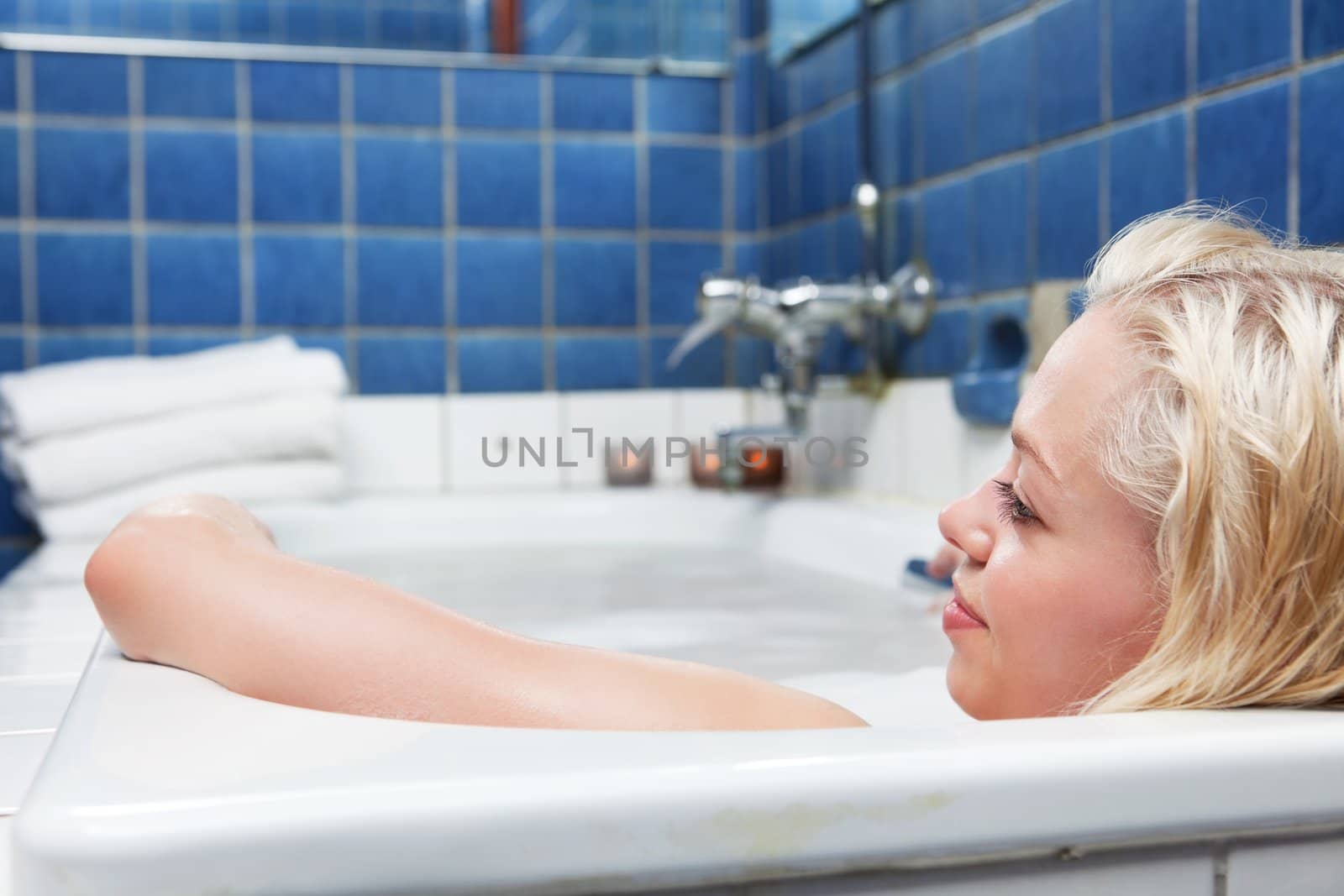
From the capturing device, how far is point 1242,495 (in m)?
0.53

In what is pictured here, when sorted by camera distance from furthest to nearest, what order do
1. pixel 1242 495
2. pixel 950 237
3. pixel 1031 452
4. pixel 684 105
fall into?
pixel 684 105
pixel 950 237
pixel 1031 452
pixel 1242 495

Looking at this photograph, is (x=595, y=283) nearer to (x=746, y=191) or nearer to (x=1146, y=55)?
(x=746, y=191)

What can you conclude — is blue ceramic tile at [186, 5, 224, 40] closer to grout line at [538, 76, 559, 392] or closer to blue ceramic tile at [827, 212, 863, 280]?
grout line at [538, 76, 559, 392]

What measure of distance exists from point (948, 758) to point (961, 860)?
39mm

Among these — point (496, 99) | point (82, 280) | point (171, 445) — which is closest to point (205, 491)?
point (171, 445)

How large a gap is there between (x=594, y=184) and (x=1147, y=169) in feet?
4.04

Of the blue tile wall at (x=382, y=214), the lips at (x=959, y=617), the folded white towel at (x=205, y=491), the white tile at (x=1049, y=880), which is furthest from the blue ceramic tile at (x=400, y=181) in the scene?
the white tile at (x=1049, y=880)

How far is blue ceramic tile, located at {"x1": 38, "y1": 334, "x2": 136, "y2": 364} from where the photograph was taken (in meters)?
2.12

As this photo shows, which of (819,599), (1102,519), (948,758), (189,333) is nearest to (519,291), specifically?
(189,333)

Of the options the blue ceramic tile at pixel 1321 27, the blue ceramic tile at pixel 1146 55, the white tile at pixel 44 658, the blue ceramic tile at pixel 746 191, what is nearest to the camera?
the white tile at pixel 44 658

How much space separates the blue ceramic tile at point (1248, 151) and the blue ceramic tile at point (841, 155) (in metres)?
0.81

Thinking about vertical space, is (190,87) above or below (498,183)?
above

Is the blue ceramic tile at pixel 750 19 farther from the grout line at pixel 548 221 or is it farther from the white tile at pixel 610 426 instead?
the white tile at pixel 610 426

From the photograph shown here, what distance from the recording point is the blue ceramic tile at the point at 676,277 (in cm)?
238
